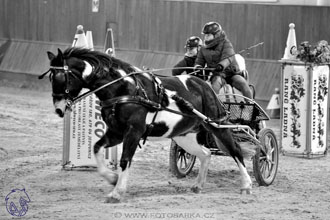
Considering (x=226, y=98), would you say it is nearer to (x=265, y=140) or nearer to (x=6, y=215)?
(x=265, y=140)

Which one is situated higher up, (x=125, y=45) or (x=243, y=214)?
(x=125, y=45)

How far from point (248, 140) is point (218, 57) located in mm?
1221

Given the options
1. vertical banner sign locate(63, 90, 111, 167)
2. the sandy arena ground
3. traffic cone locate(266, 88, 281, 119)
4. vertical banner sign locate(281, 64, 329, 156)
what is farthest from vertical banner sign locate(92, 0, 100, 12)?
vertical banner sign locate(63, 90, 111, 167)

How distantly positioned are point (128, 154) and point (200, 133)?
1.69 m

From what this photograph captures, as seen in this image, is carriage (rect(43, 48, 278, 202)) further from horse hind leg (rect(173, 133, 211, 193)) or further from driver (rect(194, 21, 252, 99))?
driver (rect(194, 21, 252, 99))

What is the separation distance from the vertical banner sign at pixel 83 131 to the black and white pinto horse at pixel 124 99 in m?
1.70

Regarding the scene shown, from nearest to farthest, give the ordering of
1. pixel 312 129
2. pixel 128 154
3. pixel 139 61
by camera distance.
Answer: pixel 128 154
pixel 312 129
pixel 139 61

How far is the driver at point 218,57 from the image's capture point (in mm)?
12109

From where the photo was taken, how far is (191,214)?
31.6 ft

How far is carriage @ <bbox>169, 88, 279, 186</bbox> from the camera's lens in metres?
11.7

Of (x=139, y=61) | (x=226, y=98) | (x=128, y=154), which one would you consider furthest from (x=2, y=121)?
(x=128, y=154)

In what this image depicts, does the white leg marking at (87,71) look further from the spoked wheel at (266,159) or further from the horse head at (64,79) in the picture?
the spoked wheel at (266,159)

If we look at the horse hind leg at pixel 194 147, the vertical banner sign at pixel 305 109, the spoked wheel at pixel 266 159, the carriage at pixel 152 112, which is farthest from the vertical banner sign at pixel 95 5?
the horse hind leg at pixel 194 147

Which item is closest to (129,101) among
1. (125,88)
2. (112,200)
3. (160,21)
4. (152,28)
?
(125,88)
